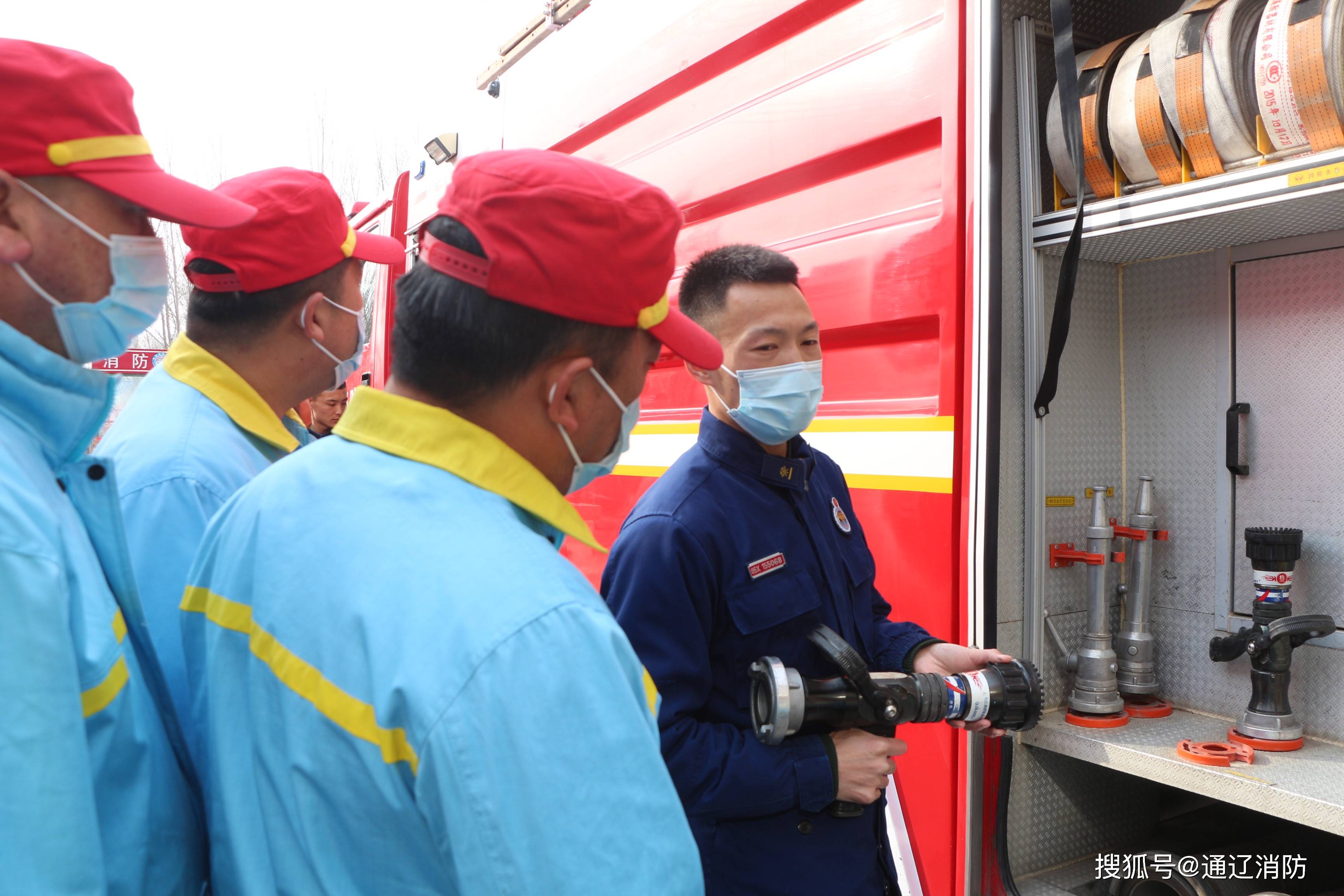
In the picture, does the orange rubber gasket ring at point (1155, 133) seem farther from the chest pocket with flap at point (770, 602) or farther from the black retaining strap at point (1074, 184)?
the chest pocket with flap at point (770, 602)

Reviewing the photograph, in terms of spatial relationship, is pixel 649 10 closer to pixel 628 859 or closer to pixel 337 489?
pixel 337 489

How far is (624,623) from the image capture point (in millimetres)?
1699

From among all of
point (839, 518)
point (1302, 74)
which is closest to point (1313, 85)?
point (1302, 74)

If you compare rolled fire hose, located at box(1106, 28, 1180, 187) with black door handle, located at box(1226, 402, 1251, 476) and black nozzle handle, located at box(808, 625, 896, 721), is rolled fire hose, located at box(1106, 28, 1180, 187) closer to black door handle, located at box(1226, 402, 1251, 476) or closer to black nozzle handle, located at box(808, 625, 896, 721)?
black door handle, located at box(1226, 402, 1251, 476)

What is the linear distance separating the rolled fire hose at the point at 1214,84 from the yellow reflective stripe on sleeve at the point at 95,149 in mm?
2025

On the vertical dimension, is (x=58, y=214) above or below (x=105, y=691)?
above

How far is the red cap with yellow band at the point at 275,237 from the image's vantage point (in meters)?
1.88

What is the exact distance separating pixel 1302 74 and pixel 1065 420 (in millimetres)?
993

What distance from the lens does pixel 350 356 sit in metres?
2.12

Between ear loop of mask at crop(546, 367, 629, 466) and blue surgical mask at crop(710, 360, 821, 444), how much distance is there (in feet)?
2.69

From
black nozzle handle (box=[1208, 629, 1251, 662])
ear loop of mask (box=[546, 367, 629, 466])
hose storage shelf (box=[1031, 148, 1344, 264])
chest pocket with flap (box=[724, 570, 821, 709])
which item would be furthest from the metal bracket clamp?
ear loop of mask (box=[546, 367, 629, 466])

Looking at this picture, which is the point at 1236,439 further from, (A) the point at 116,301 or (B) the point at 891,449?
(A) the point at 116,301

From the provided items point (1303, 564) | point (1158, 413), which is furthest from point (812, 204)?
point (1303, 564)

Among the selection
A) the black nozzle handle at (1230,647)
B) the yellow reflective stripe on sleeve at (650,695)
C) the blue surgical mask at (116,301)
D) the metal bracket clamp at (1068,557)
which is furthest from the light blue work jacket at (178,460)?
the black nozzle handle at (1230,647)
